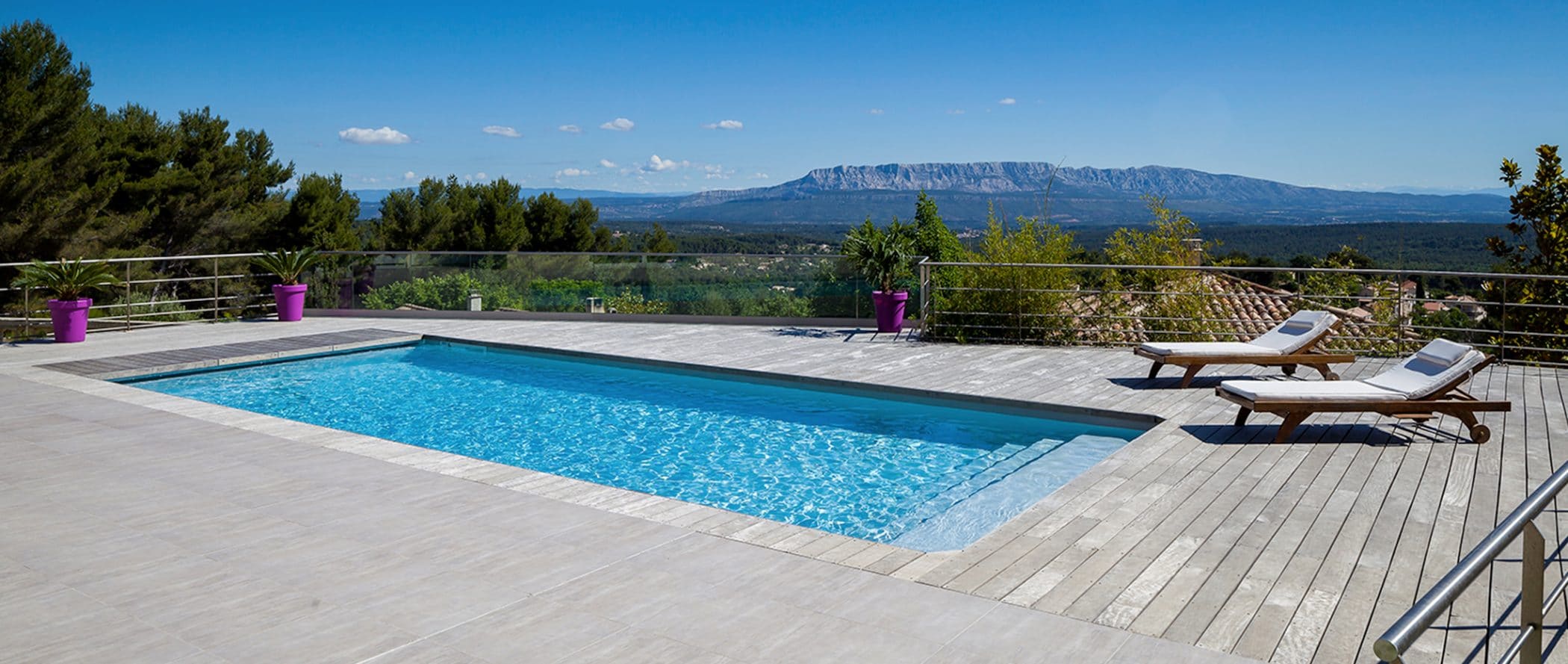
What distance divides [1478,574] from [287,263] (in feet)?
46.2

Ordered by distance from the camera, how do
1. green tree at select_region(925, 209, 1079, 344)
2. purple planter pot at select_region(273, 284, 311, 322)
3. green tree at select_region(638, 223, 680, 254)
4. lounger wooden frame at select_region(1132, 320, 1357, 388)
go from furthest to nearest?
1. green tree at select_region(638, 223, 680, 254)
2. purple planter pot at select_region(273, 284, 311, 322)
3. green tree at select_region(925, 209, 1079, 344)
4. lounger wooden frame at select_region(1132, 320, 1357, 388)

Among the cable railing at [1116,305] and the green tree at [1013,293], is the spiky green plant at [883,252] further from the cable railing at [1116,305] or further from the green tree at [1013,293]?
the green tree at [1013,293]

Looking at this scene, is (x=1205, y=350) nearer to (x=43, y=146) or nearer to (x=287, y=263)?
(x=287, y=263)

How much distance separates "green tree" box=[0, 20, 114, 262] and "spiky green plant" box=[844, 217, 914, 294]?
17886mm

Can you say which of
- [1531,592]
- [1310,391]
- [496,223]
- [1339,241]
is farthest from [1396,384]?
[1339,241]

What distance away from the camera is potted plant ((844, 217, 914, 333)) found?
11.9 m

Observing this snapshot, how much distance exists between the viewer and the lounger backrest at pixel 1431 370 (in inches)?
250

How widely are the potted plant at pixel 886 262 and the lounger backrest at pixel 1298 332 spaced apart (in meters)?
4.30

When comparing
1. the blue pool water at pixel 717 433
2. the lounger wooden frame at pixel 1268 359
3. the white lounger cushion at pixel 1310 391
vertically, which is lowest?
the blue pool water at pixel 717 433

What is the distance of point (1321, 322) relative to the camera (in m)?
8.30

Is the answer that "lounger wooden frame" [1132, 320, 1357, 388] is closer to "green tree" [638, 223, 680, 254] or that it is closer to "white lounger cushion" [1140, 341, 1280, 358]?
"white lounger cushion" [1140, 341, 1280, 358]

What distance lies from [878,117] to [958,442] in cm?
4328

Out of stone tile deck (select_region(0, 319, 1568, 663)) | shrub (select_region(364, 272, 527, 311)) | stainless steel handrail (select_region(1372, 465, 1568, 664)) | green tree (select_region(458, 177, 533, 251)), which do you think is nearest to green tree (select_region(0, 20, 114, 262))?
green tree (select_region(458, 177, 533, 251))

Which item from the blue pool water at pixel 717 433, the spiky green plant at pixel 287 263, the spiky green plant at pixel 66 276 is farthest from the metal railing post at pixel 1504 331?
the spiky green plant at pixel 66 276
